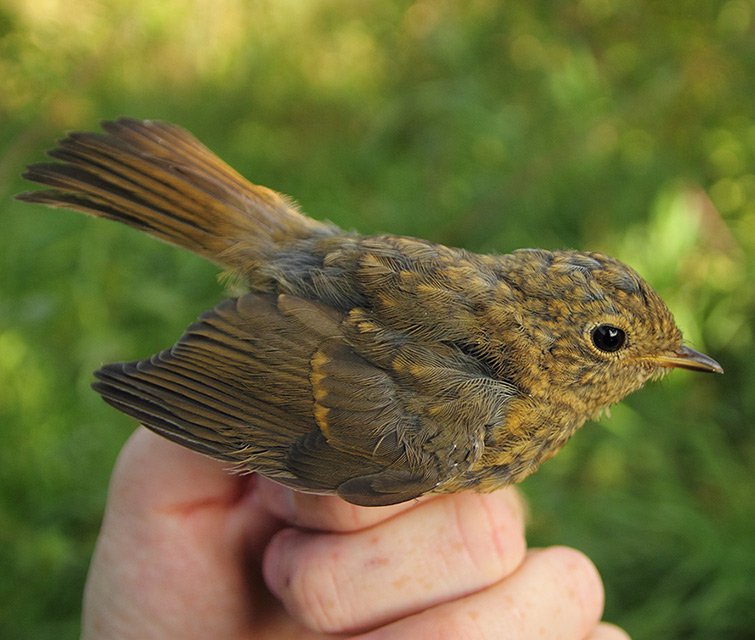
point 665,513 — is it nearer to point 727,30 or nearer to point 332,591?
point 332,591

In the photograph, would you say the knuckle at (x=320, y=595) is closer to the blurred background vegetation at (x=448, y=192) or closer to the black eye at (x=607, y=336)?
the black eye at (x=607, y=336)

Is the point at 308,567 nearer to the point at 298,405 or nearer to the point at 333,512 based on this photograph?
the point at 333,512

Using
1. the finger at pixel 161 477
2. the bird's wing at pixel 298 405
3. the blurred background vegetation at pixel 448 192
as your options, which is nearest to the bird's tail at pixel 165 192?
the bird's wing at pixel 298 405

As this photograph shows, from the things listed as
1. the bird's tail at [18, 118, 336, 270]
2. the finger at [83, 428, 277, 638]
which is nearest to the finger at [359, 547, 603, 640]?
the finger at [83, 428, 277, 638]

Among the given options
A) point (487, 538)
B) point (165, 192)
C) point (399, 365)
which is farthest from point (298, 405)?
point (165, 192)

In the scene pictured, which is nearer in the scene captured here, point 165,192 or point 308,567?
point 308,567
